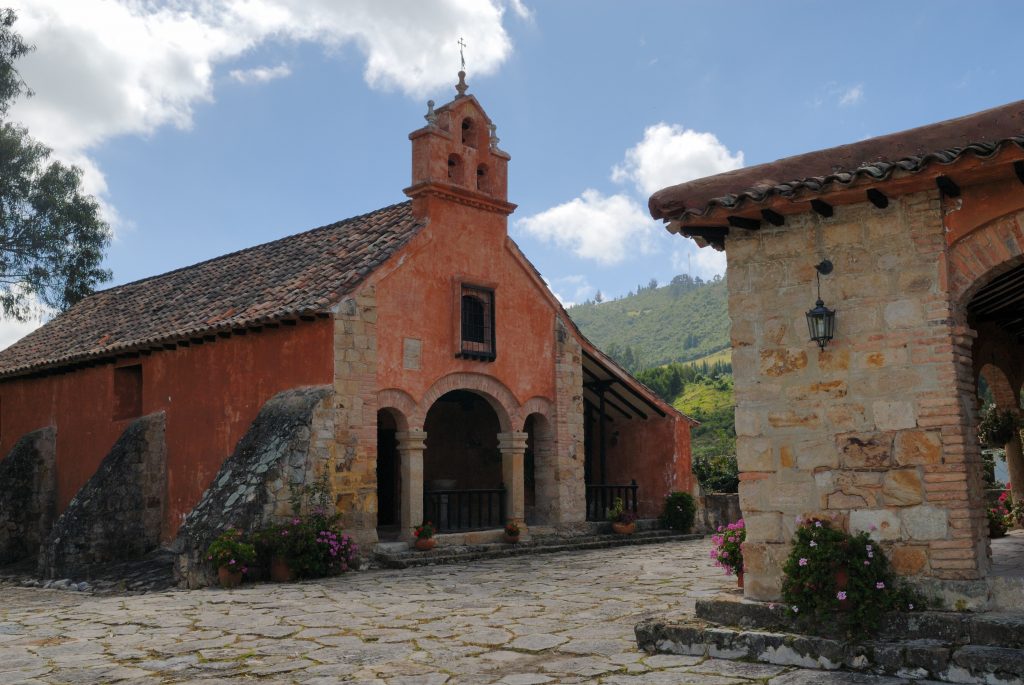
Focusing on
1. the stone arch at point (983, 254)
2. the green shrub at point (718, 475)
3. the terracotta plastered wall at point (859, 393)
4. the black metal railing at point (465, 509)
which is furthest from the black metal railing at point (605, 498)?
the stone arch at point (983, 254)

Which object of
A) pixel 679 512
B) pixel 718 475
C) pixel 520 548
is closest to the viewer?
pixel 520 548

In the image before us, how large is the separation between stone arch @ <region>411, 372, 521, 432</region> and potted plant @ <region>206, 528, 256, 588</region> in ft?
12.2

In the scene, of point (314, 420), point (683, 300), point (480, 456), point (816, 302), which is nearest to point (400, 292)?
point (314, 420)

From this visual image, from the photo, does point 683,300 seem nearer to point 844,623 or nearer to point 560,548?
point 560,548

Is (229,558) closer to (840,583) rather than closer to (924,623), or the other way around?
(840,583)

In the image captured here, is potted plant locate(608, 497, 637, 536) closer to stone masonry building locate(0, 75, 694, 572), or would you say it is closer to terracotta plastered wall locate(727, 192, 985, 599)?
stone masonry building locate(0, 75, 694, 572)

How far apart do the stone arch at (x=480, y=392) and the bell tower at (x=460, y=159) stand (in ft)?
9.27

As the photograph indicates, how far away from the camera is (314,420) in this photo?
12.6 m

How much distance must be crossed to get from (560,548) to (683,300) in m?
100

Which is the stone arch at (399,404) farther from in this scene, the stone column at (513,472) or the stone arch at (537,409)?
the stone arch at (537,409)

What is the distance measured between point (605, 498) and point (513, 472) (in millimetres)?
3026

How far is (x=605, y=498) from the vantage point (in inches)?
703

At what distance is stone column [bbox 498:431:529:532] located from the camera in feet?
50.9

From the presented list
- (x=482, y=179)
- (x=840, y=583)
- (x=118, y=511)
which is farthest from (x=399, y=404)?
(x=840, y=583)
